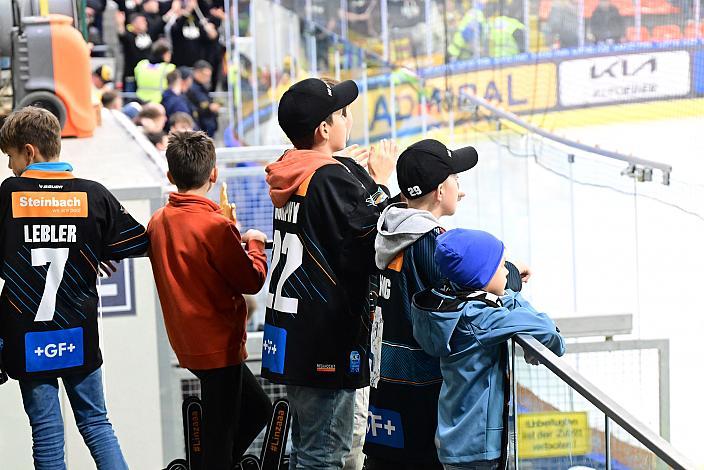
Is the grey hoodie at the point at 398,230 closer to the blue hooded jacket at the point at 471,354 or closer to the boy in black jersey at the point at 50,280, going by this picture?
the blue hooded jacket at the point at 471,354

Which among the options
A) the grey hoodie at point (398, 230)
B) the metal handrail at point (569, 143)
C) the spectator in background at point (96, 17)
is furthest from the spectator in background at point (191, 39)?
the grey hoodie at point (398, 230)

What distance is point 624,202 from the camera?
20.8 ft

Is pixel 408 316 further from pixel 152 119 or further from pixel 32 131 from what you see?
pixel 152 119

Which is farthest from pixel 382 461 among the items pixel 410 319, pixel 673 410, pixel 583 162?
pixel 583 162

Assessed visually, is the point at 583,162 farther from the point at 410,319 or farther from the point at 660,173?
the point at 410,319

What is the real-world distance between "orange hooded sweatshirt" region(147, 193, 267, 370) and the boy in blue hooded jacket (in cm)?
83

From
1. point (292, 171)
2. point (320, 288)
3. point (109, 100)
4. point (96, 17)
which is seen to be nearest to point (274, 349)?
point (320, 288)

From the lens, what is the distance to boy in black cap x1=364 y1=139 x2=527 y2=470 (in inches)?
120

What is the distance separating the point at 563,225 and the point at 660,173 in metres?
0.64

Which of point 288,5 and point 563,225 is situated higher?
point 288,5

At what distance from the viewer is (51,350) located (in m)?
3.46

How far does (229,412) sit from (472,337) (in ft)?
3.52

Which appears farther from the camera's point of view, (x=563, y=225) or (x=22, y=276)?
(x=563, y=225)

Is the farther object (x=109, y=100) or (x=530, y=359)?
(x=109, y=100)
